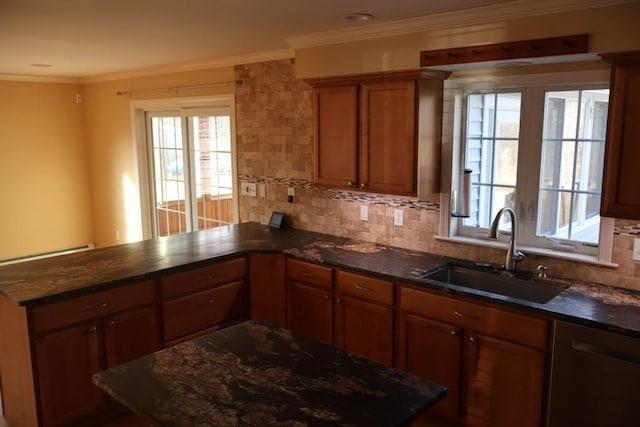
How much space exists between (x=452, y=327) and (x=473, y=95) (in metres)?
1.47

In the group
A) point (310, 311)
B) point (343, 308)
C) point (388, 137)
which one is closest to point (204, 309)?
point (310, 311)

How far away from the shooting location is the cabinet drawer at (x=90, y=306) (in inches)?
108

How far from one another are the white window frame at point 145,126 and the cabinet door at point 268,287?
1204 mm

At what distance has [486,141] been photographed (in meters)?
3.33

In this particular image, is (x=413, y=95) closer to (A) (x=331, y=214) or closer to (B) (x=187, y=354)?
(A) (x=331, y=214)

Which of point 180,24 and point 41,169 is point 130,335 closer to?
point 180,24

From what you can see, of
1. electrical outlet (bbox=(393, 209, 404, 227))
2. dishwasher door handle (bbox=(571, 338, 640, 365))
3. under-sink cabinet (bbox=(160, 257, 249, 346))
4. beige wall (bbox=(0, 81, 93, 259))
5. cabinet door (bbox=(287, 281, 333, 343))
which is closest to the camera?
dishwasher door handle (bbox=(571, 338, 640, 365))

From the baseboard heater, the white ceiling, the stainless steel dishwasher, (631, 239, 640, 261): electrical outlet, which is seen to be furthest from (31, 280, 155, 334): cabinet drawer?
the baseboard heater

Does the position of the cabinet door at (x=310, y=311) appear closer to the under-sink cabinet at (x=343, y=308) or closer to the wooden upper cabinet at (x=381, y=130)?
the under-sink cabinet at (x=343, y=308)

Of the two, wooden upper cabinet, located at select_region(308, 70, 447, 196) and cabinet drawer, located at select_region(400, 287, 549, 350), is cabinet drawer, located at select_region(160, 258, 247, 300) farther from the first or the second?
cabinet drawer, located at select_region(400, 287, 549, 350)

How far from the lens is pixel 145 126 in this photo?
19.4 feet

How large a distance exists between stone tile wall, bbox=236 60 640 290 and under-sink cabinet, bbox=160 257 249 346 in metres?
0.82

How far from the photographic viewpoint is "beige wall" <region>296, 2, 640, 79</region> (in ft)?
7.91

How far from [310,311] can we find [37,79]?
463 cm
